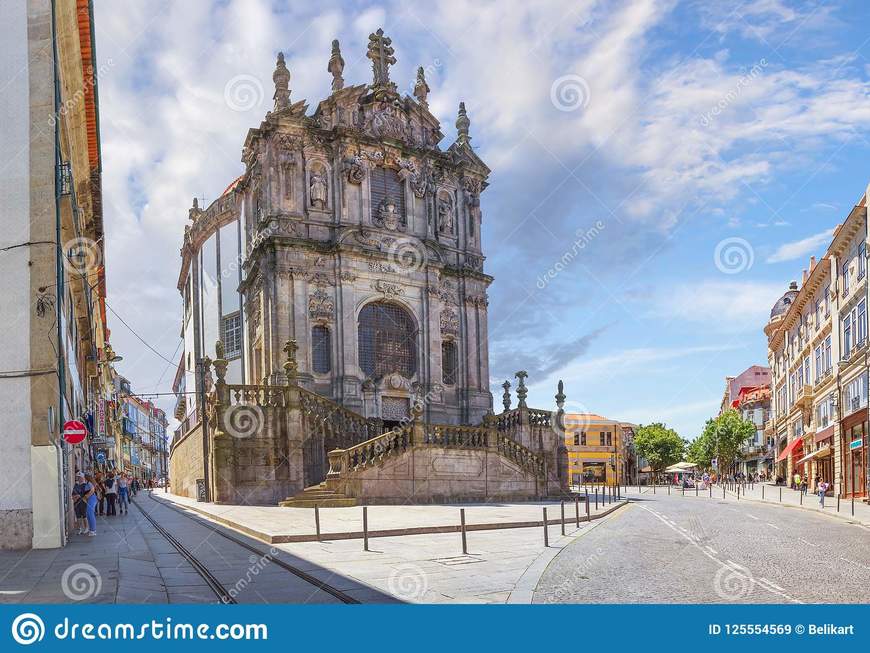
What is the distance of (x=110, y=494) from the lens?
28188 millimetres

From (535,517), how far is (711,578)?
11827mm

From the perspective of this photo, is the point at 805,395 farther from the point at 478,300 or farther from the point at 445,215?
the point at 445,215

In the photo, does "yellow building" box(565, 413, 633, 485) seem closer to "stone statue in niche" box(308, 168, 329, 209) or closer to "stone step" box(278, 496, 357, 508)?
"stone statue in niche" box(308, 168, 329, 209)

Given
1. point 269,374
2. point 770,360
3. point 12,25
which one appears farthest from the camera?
point 770,360

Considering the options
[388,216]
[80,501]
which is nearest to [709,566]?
[80,501]

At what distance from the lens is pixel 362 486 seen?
91.6 feet

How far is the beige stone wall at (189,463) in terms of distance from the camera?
3538 cm

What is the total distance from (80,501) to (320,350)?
1896 cm

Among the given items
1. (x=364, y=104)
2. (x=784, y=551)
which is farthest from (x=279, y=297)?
(x=784, y=551)

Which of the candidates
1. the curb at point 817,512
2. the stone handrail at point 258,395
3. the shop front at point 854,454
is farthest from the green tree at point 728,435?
the stone handrail at point 258,395

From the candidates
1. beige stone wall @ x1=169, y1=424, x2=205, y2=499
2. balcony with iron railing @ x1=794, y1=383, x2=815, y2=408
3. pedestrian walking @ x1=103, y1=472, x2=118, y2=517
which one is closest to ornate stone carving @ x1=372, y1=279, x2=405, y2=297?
beige stone wall @ x1=169, y1=424, x2=205, y2=499

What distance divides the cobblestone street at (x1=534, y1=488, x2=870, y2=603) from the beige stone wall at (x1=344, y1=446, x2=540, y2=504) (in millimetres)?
8821

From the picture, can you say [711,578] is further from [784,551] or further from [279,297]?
[279,297]

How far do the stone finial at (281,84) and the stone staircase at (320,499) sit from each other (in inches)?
746
